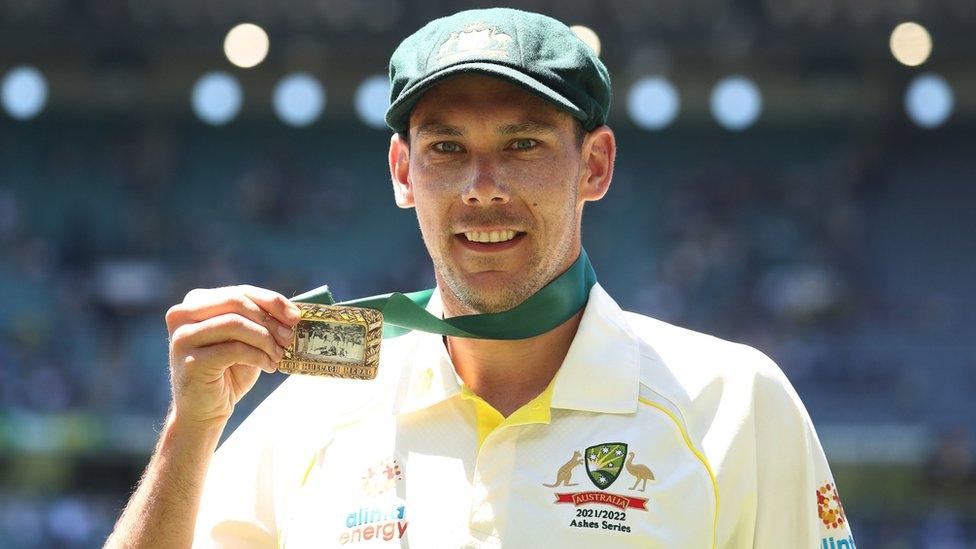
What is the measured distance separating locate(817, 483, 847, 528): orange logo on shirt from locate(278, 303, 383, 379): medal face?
28.0 inches

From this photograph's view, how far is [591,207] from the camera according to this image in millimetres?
16641

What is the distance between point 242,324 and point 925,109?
14.9 metres

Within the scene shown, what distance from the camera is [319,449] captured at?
6.98 feet

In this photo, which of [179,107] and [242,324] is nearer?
[242,324]

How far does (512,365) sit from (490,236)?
234mm

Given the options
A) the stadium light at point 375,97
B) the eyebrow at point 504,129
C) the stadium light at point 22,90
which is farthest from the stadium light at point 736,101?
the eyebrow at point 504,129

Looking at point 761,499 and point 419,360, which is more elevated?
point 419,360

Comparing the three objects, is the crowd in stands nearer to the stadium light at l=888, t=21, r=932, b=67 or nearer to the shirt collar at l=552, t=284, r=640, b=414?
the stadium light at l=888, t=21, r=932, b=67

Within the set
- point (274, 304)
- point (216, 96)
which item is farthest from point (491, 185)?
point (216, 96)

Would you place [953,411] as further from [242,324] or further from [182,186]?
[242,324]

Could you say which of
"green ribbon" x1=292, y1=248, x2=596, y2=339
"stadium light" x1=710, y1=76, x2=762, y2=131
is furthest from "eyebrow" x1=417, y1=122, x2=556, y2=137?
"stadium light" x1=710, y1=76, x2=762, y2=131

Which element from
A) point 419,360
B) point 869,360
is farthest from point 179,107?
point 419,360

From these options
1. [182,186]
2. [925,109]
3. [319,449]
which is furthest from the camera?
[182,186]

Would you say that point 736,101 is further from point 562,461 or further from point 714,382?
point 562,461
